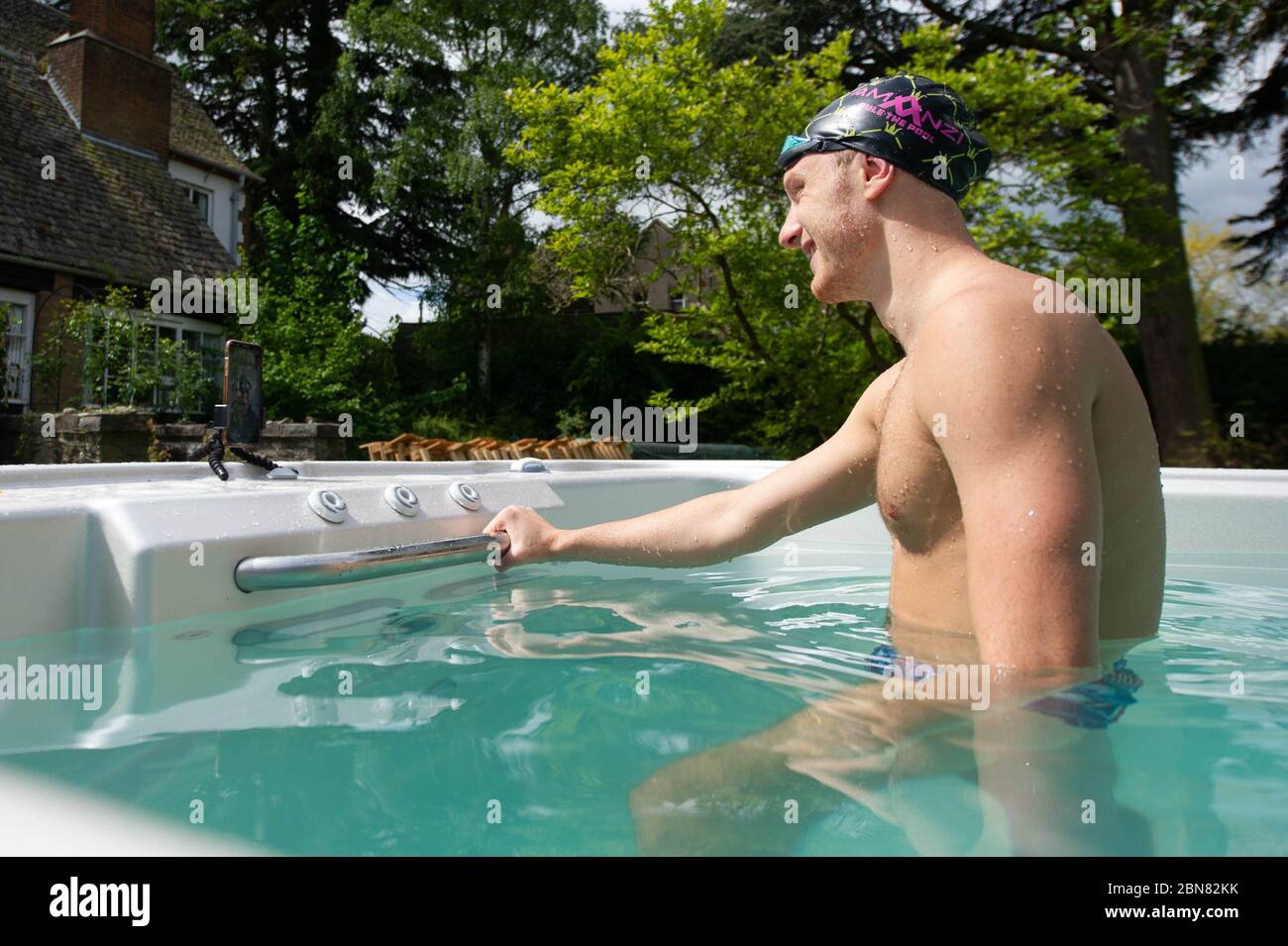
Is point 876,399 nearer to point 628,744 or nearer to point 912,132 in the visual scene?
point 912,132

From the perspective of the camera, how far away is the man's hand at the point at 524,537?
1.95m

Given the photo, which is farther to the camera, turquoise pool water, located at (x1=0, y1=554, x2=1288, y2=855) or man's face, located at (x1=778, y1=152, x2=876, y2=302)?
man's face, located at (x1=778, y1=152, x2=876, y2=302)

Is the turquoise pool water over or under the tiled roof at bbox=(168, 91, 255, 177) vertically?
under

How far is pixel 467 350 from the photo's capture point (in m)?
18.5

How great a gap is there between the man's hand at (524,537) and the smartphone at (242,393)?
1085 millimetres

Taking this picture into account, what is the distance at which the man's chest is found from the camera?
1.43 m

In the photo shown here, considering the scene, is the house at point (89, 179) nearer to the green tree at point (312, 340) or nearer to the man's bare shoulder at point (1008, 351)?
the green tree at point (312, 340)

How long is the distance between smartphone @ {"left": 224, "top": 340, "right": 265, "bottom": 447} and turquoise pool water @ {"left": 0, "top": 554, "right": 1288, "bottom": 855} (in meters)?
0.78

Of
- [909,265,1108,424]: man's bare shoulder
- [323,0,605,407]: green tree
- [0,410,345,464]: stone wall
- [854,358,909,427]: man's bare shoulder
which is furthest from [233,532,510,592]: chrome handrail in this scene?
[323,0,605,407]: green tree

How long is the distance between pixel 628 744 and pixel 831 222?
0.85m

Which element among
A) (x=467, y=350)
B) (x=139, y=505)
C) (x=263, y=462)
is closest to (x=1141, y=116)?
(x=263, y=462)

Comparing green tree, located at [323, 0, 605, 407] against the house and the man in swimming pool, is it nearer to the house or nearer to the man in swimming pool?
the house

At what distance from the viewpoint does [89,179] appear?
537 inches
